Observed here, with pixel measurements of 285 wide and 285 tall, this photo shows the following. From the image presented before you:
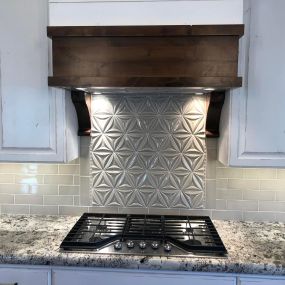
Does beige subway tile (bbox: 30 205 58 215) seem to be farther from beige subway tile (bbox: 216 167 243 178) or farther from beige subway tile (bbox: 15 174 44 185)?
beige subway tile (bbox: 216 167 243 178)

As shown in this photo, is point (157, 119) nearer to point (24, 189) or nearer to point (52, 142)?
Result: point (52, 142)

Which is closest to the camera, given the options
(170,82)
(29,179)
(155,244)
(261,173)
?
(170,82)

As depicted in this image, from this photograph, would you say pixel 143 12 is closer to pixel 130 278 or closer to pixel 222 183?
pixel 222 183

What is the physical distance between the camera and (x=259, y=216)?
1869 mm

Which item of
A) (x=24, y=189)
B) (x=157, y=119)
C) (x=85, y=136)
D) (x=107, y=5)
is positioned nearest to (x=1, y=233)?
(x=24, y=189)

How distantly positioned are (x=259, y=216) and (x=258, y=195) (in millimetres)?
122

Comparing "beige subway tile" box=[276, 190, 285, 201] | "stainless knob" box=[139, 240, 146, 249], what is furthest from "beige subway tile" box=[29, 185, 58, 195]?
"beige subway tile" box=[276, 190, 285, 201]

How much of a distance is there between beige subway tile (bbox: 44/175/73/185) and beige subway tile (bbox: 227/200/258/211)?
939mm

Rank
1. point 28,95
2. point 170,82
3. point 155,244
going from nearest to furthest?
point 170,82
point 155,244
point 28,95

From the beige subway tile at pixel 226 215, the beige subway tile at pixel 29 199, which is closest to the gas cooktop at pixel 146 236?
the beige subway tile at pixel 226 215

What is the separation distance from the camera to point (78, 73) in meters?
1.40

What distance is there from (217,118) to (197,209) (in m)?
0.55

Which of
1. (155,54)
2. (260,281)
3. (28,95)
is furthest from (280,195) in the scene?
(28,95)

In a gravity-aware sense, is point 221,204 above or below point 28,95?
below
